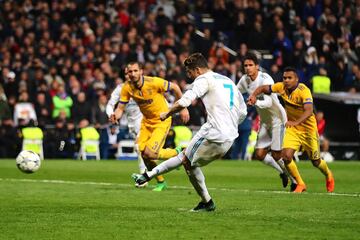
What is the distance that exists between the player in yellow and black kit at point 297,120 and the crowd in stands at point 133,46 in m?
12.5

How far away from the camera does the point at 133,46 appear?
1237 inches

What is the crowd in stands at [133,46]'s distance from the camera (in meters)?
29.7

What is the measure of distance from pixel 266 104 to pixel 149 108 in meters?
2.09

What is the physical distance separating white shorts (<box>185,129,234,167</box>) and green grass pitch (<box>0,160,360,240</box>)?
70cm

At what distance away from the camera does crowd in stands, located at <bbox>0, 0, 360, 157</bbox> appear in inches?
1168

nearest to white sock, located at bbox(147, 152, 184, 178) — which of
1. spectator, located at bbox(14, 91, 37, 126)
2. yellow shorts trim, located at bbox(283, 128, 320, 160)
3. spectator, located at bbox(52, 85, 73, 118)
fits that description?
yellow shorts trim, located at bbox(283, 128, 320, 160)

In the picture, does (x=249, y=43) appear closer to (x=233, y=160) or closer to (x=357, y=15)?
(x=357, y=15)

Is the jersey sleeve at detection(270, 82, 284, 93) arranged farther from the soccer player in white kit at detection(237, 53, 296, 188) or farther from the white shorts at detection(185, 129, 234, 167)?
the white shorts at detection(185, 129, 234, 167)

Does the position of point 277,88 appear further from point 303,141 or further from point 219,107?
point 219,107

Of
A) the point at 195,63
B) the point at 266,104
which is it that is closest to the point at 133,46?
the point at 266,104

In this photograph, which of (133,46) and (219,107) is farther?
(133,46)

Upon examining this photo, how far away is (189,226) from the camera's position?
11.6 m

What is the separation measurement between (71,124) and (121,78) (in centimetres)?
203

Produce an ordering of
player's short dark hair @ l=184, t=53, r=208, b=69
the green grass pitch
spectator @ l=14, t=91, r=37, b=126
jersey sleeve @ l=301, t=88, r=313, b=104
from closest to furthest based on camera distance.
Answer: the green grass pitch, player's short dark hair @ l=184, t=53, r=208, b=69, jersey sleeve @ l=301, t=88, r=313, b=104, spectator @ l=14, t=91, r=37, b=126
